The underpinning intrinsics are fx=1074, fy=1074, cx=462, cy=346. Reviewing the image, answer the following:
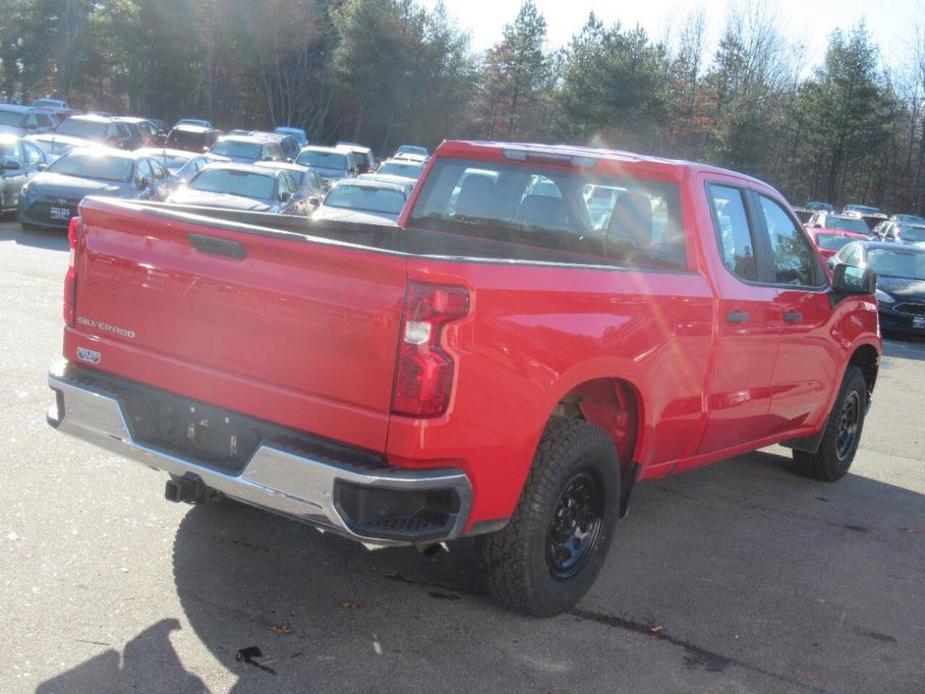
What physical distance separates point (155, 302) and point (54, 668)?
4.55 ft

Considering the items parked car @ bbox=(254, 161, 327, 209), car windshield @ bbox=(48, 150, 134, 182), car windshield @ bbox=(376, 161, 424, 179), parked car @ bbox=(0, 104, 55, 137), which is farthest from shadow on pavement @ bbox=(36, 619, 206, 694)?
parked car @ bbox=(0, 104, 55, 137)

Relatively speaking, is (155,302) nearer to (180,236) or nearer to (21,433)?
(180,236)

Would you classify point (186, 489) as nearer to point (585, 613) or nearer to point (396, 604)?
point (396, 604)

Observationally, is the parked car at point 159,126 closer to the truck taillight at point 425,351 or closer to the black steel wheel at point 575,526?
the black steel wheel at point 575,526

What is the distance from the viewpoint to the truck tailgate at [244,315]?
3688mm

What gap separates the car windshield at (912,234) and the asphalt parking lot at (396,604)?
24932mm

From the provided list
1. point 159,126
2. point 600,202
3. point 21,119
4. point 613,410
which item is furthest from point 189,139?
point 613,410

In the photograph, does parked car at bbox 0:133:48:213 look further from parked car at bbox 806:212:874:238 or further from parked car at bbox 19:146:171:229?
parked car at bbox 806:212:874:238

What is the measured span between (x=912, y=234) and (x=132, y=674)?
29.8m

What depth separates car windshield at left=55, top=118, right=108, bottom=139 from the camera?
2871 centimetres

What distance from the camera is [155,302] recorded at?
4191 mm

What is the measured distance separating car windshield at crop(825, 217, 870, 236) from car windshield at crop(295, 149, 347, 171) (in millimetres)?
13201

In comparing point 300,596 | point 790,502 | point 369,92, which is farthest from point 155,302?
point 369,92

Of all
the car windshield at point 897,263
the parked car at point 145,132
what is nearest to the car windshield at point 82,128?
the parked car at point 145,132
